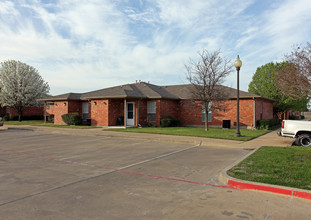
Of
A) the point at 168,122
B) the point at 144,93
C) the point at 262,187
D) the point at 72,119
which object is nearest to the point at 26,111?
the point at 72,119

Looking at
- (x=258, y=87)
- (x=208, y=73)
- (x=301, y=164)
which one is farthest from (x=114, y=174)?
(x=258, y=87)

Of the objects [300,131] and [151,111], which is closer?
[300,131]

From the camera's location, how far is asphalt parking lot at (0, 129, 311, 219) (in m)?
4.10

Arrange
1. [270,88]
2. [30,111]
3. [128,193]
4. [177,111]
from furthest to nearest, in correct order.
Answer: [30,111], [270,88], [177,111], [128,193]

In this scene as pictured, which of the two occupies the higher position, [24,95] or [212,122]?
[24,95]

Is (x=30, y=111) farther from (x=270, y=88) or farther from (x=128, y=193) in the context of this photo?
(x=128, y=193)

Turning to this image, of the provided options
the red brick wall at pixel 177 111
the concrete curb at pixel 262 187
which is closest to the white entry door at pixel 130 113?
the red brick wall at pixel 177 111

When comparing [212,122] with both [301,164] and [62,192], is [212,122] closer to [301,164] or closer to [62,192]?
[301,164]

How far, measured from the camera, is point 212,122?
2345 cm

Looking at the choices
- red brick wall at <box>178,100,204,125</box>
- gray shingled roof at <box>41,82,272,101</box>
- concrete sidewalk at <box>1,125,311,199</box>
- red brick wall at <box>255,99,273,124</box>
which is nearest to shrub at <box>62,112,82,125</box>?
gray shingled roof at <box>41,82,272,101</box>

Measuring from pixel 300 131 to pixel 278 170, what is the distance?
6.60 meters

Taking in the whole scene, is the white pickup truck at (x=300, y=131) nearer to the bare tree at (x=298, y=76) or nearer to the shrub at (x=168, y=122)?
the bare tree at (x=298, y=76)

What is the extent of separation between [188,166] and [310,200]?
11.8 ft

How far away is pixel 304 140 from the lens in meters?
11.9
